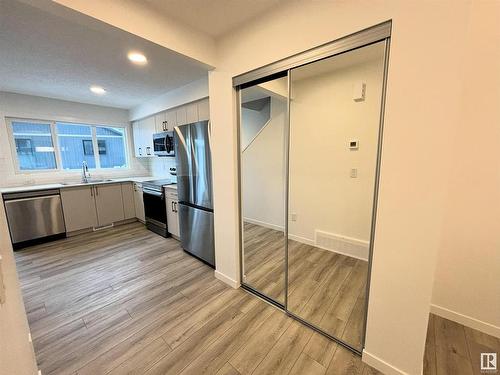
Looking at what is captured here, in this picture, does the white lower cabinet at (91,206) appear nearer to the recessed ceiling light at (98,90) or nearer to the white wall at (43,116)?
the white wall at (43,116)

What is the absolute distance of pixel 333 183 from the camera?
279 cm

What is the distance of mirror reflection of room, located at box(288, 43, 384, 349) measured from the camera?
6.63 feet

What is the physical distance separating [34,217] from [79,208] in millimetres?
566

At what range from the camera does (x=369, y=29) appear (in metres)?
1.18

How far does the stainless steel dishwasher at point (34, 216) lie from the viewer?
3082 mm

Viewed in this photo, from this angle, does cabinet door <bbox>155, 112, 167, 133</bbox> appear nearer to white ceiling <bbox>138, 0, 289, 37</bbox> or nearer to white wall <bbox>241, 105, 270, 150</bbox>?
white wall <bbox>241, 105, 270, 150</bbox>

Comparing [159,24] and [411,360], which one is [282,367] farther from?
[159,24]

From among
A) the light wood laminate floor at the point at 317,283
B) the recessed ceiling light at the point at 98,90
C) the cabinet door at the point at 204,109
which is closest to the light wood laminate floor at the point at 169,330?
the light wood laminate floor at the point at 317,283

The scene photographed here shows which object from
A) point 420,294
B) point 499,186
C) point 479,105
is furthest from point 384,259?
point 479,105

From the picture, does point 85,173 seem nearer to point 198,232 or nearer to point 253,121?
point 198,232

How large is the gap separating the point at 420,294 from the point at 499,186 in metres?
1.06

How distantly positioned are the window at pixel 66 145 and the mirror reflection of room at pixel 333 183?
160 inches

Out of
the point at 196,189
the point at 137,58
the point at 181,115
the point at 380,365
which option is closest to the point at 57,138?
the point at 181,115

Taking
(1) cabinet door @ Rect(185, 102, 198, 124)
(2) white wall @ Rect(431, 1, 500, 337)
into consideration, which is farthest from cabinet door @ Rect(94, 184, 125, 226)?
(2) white wall @ Rect(431, 1, 500, 337)
